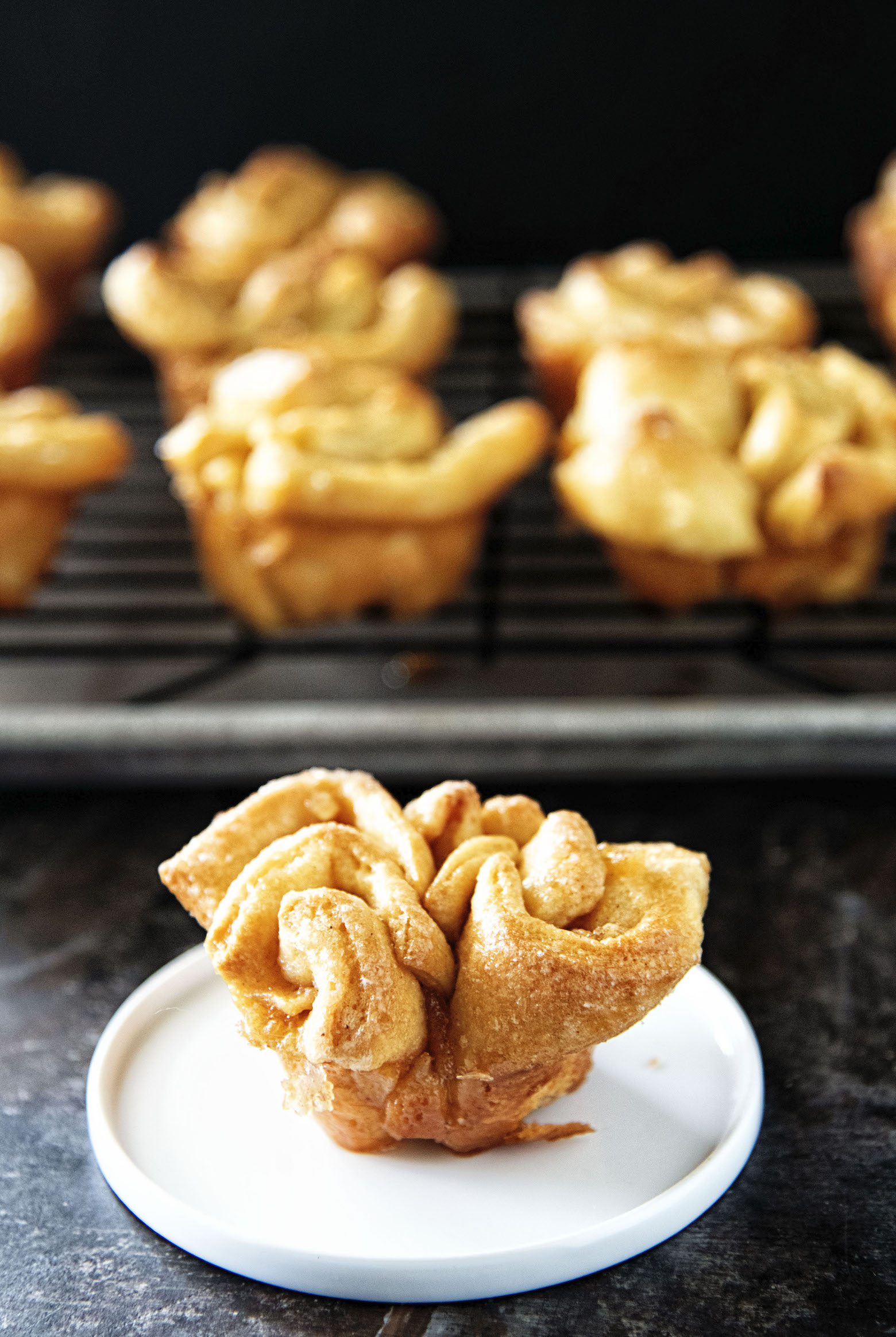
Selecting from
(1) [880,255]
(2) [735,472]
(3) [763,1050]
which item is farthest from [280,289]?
(3) [763,1050]

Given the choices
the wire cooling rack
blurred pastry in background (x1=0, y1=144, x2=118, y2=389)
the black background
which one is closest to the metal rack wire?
Result: the wire cooling rack

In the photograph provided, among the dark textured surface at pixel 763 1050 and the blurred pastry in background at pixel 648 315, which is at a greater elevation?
the blurred pastry in background at pixel 648 315

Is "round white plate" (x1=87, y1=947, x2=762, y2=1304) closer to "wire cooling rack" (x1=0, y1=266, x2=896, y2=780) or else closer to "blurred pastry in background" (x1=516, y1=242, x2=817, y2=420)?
"wire cooling rack" (x1=0, y1=266, x2=896, y2=780)

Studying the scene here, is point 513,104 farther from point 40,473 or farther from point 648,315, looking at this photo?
point 40,473

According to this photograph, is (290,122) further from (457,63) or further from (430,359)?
(430,359)

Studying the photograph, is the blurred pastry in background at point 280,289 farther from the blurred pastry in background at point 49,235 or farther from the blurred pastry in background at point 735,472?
the blurred pastry in background at point 735,472

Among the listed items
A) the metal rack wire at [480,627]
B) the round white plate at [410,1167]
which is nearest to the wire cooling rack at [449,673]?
the metal rack wire at [480,627]

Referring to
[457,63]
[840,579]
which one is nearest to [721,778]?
[840,579]
